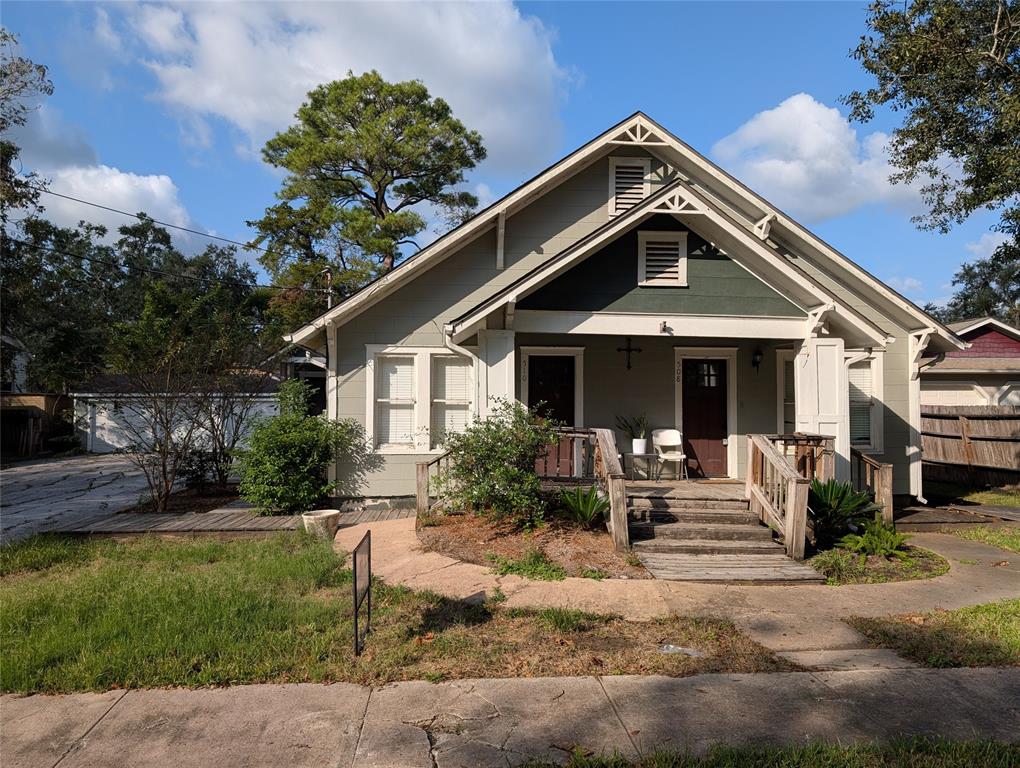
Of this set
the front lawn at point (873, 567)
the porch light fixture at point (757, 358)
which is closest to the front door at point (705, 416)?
the porch light fixture at point (757, 358)

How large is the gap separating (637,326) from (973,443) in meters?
10.2

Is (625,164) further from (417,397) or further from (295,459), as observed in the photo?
(295,459)

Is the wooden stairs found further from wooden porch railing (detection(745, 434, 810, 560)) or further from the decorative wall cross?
the decorative wall cross

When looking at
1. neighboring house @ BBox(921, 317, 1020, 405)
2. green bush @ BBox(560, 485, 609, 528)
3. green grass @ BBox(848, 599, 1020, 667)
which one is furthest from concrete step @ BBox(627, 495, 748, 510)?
neighboring house @ BBox(921, 317, 1020, 405)

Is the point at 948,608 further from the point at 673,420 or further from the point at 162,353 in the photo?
the point at 162,353

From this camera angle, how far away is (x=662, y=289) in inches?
397

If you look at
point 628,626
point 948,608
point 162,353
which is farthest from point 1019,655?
point 162,353

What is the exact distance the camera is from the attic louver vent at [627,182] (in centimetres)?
1165

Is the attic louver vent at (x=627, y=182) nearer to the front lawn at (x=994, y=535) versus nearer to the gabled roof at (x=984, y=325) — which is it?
the front lawn at (x=994, y=535)

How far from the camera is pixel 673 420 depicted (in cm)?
1180

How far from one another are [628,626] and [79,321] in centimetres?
3666

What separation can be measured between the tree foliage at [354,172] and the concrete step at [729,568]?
2230 cm

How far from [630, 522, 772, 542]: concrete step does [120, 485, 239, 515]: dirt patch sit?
7349mm

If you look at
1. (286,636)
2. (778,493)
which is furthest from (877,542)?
(286,636)
